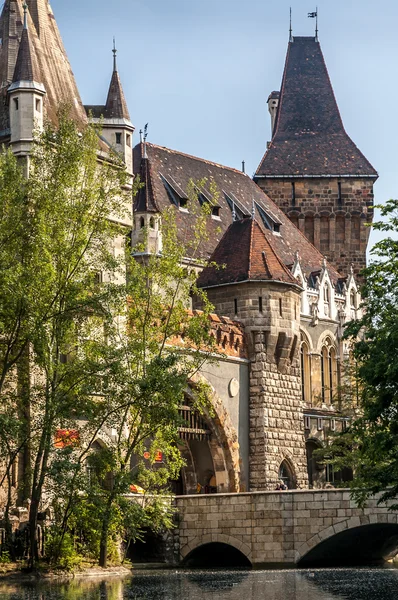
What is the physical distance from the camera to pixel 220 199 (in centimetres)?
6856

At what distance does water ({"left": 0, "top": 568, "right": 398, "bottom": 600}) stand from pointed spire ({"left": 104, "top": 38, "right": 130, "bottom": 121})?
1622 cm

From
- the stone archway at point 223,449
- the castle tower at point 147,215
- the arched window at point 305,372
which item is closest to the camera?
the stone archway at point 223,449

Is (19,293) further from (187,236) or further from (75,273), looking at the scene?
(187,236)

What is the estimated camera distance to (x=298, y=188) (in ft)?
250

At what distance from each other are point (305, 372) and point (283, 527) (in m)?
19.8

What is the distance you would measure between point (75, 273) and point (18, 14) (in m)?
13.9

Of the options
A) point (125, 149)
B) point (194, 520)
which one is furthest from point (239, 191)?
point (194, 520)

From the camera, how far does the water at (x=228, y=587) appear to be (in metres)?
33.0

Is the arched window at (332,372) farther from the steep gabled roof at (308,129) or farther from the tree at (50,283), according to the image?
the tree at (50,283)

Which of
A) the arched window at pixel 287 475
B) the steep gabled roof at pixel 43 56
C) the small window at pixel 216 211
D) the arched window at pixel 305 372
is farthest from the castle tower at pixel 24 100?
the arched window at pixel 305 372

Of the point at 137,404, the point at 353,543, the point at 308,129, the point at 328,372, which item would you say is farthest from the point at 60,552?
the point at 308,129

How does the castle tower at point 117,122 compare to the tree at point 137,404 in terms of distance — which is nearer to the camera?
the tree at point 137,404

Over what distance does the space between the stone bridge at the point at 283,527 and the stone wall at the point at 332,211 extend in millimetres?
29159

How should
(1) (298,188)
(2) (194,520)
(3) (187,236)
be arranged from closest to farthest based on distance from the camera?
(2) (194,520), (3) (187,236), (1) (298,188)
